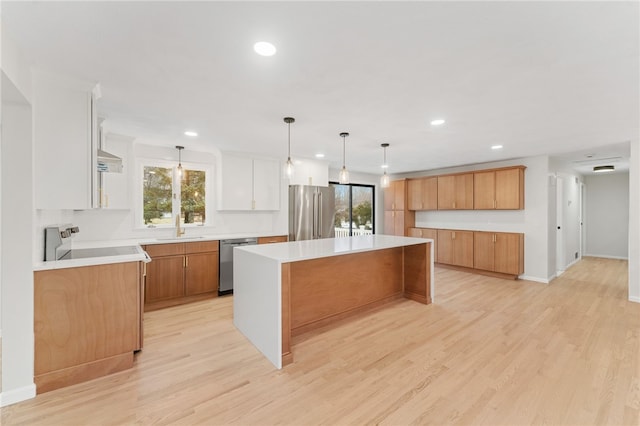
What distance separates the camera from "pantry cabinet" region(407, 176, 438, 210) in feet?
21.0

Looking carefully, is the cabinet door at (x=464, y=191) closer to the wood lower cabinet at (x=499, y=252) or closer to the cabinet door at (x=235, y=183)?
the wood lower cabinet at (x=499, y=252)

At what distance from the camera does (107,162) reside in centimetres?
261

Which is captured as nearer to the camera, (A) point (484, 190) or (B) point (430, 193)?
(A) point (484, 190)

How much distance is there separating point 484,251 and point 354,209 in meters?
3.03

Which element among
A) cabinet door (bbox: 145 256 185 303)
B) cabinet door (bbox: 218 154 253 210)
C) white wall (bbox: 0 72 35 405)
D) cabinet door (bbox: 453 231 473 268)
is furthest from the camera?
→ cabinet door (bbox: 453 231 473 268)

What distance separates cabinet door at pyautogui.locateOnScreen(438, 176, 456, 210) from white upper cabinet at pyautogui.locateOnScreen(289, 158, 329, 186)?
2637mm

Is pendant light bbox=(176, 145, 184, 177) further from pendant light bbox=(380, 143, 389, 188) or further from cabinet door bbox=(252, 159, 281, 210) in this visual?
pendant light bbox=(380, 143, 389, 188)

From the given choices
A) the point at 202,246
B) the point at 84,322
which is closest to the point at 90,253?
the point at 84,322

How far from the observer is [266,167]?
16.9 feet

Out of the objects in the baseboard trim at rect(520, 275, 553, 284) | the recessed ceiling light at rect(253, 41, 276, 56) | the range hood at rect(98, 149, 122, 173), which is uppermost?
the recessed ceiling light at rect(253, 41, 276, 56)

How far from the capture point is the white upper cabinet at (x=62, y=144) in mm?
2096

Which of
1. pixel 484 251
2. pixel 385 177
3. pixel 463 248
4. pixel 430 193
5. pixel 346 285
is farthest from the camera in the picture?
pixel 430 193

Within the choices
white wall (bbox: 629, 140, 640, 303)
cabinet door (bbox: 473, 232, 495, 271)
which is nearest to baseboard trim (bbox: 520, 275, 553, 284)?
cabinet door (bbox: 473, 232, 495, 271)

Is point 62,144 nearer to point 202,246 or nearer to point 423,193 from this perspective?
point 202,246
